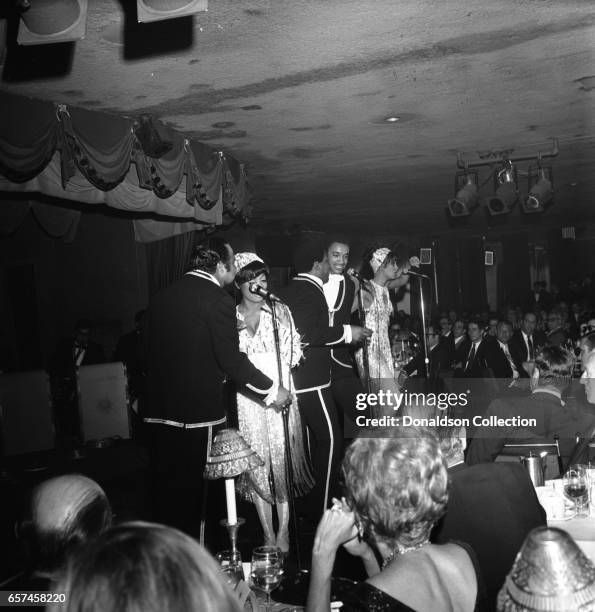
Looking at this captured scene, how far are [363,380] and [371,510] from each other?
3538mm

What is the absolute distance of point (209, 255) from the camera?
132 inches

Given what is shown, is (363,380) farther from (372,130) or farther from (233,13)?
(233,13)

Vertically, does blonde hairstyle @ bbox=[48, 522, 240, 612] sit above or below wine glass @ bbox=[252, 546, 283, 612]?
above

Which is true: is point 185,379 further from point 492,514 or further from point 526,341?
point 526,341

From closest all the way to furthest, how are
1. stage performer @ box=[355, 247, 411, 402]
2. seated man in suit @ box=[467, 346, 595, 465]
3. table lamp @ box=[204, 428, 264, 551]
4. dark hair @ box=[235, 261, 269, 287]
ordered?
table lamp @ box=[204, 428, 264, 551] < seated man in suit @ box=[467, 346, 595, 465] < dark hair @ box=[235, 261, 269, 287] < stage performer @ box=[355, 247, 411, 402]

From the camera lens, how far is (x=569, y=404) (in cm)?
343

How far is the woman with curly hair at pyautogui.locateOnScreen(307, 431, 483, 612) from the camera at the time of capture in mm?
1562

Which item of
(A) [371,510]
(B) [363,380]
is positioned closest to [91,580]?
(A) [371,510]

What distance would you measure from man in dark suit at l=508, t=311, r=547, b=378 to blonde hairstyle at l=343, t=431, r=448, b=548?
253 inches

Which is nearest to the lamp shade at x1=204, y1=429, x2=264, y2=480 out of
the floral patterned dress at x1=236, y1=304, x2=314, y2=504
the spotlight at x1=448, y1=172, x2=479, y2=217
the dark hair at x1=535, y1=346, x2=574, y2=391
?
the floral patterned dress at x1=236, y1=304, x2=314, y2=504

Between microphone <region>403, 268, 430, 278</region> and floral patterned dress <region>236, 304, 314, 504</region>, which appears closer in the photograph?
floral patterned dress <region>236, 304, 314, 504</region>

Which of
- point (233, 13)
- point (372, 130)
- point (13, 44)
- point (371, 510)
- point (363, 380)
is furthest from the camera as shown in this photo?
point (372, 130)

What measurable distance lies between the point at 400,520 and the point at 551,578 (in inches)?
29.2

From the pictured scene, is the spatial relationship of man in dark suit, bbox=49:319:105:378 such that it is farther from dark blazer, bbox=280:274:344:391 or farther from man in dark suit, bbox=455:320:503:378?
dark blazer, bbox=280:274:344:391
